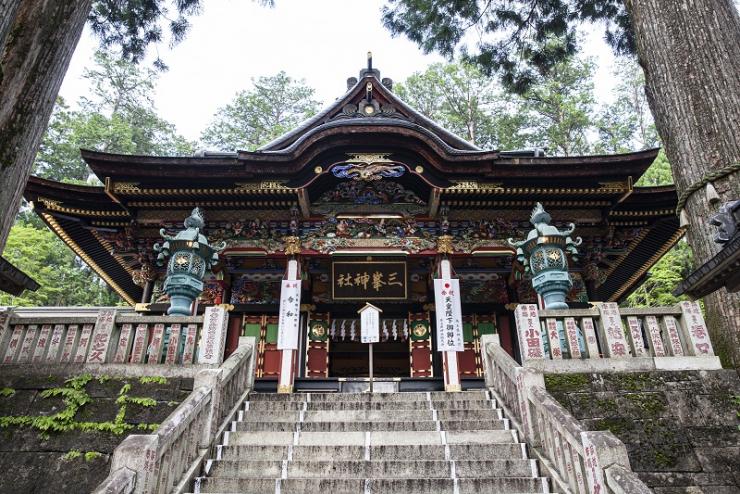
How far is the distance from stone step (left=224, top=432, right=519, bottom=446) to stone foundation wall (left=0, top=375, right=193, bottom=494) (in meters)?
0.94

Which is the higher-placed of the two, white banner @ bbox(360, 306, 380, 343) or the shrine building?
the shrine building

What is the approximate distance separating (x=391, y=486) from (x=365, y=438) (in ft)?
3.40

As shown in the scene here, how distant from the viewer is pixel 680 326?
5.91 metres

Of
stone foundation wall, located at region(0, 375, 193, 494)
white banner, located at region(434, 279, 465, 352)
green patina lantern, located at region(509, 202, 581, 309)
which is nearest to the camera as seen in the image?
stone foundation wall, located at region(0, 375, 193, 494)

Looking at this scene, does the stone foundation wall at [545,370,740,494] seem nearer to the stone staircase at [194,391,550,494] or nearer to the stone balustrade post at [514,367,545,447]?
the stone balustrade post at [514,367,545,447]

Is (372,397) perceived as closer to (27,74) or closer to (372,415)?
(372,415)

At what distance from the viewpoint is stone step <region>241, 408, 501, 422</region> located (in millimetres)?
5828

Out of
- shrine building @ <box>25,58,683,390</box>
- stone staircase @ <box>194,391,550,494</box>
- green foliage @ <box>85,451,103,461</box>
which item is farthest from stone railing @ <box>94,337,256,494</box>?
shrine building @ <box>25,58,683,390</box>


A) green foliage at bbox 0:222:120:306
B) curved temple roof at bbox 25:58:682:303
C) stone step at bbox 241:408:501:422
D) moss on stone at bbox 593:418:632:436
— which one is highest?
green foliage at bbox 0:222:120:306

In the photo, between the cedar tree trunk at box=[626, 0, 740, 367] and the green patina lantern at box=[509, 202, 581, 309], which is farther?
the green patina lantern at box=[509, 202, 581, 309]

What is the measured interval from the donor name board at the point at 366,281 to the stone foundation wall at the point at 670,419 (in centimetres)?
546

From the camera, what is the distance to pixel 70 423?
5.23 meters

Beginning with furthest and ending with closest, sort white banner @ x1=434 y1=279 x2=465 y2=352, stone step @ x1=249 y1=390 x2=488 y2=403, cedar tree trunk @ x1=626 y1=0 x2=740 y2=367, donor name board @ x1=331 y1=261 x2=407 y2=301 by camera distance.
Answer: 1. donor name board @ x1=331 y1=261 x2=407 y2=301
2. white banner @ x1=434 y1=279 x2=465 y2=352
3. stone step @ x1=249 y1=390 x2=488 y2=403
4. cedar tree trunk @ x1=626 y1=0 x2=740 y2=367

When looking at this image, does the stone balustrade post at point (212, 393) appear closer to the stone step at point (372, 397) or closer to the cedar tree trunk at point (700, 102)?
the stone step at point (372, 397)
